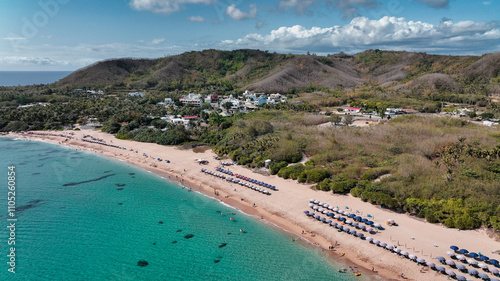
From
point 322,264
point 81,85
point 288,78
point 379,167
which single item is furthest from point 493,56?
point 81,85

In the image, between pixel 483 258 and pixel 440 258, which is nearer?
pixel 483 258

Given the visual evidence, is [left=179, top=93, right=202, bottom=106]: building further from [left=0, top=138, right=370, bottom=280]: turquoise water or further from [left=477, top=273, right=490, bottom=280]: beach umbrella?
[left=477, top=273, right=490, bottom=280]: beach umbrella

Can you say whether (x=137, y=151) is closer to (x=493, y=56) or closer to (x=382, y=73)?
(x=493, y=56)

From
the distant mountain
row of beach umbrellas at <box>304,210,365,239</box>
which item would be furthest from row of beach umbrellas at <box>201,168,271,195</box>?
the distant mountain

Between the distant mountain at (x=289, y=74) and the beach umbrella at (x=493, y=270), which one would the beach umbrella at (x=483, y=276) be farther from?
the distant mountain at (x=289, y=74)

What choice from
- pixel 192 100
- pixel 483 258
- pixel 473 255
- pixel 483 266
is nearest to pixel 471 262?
pixel 483 266

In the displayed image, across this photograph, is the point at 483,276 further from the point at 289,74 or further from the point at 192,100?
the point at 289,74

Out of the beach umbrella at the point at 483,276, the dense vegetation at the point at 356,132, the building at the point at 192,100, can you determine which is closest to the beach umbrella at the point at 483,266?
the beach umbrella at the point at 483,276
